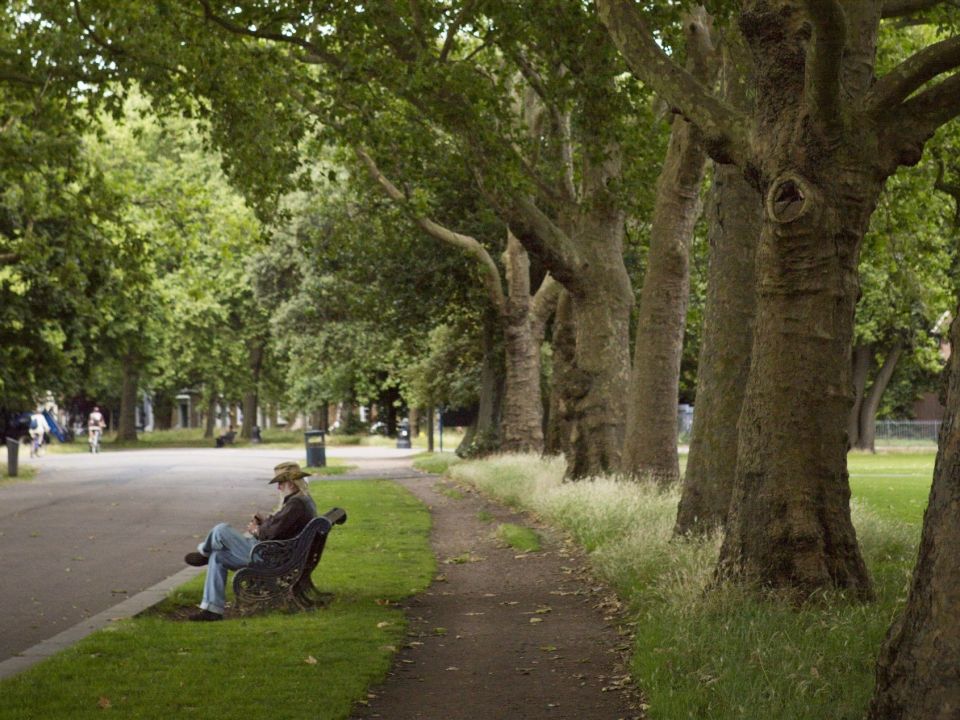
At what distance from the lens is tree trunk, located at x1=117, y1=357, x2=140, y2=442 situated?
6325 cm

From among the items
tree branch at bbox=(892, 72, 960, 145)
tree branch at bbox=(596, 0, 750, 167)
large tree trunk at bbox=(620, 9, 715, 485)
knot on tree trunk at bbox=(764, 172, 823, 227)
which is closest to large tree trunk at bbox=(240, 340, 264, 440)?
large tree trunk at bbox=(620, 9, 715, 485)

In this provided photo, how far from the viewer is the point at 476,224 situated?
35.4 m

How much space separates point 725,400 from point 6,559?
27.0 feet

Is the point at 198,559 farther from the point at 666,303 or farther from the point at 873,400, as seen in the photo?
the point at 873,400

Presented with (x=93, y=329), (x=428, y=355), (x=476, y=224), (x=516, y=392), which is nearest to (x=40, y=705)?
(x=516, y=392)

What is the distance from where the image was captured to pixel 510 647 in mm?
9891

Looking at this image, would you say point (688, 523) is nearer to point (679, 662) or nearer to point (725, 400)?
point (725, 400)

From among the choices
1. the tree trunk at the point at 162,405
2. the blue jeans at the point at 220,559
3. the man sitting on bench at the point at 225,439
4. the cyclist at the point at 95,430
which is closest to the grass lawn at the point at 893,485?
the blue jeans at the point at 220,559

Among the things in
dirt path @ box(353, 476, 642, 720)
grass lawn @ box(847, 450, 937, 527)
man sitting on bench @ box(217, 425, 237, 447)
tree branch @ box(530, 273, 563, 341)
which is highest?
tree branch @ box(530, 273, 563, 341)

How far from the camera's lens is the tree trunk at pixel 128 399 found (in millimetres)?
63250

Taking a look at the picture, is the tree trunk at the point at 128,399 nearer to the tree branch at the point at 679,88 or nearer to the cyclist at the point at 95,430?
the cyclist at the point at 95,430

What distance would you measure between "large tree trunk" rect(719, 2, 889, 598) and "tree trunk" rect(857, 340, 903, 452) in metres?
45.5

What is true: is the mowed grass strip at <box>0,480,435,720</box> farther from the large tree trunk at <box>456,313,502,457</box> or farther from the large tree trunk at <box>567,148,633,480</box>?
the large tree trunk at <box>456,313,502,457</box>

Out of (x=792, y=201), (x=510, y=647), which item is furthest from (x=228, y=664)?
(x=792, y=201)
